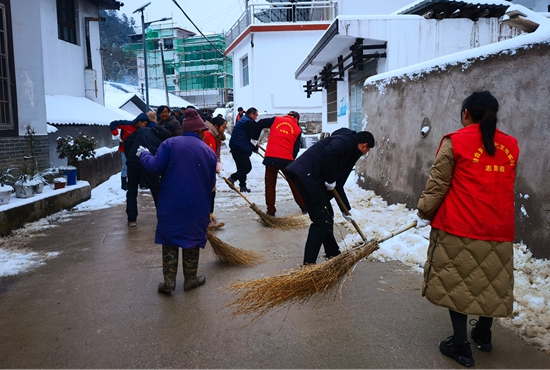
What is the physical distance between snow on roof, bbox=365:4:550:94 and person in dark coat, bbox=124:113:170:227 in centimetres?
370

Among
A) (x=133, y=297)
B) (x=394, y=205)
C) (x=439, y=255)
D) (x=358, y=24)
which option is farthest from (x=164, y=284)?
(x=358, y=24)

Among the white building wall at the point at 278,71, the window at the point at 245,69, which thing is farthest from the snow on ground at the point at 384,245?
the window at the point at 245,69

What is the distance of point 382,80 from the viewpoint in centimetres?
776

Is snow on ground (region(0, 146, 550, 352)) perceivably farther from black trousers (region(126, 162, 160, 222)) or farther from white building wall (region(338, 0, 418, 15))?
white building wall (region(338, 0, 418, 15))

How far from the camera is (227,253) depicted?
471 cm

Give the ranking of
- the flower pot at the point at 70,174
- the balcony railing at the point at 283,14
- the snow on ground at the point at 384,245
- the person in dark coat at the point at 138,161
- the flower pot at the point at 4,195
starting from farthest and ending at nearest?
the balcony railing at the point at 283,14 < the flower pot at the point at 70,174 < the person in dark coat at the point at 138,161 < the flower pot at the point at 4,195 < the snow on ground at the point at 384,245

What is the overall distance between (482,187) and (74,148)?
8311 millimetres

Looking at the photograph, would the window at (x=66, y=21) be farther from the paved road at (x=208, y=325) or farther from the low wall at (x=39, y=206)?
the paved road at (x=208, y=325)

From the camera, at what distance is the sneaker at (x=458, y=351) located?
2718mm

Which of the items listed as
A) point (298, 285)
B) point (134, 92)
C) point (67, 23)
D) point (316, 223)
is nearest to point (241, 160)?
point (316, 223)

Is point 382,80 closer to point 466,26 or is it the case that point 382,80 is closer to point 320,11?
point 466,26

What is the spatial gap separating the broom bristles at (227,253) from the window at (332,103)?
428 inches

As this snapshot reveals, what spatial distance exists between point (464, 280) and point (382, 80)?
5643 millimetres

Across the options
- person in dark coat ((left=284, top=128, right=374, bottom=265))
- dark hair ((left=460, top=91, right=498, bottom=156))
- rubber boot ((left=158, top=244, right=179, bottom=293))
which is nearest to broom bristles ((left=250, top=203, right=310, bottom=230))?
person in dark coat ((left=284, top=128, right=374, bottom=265))
